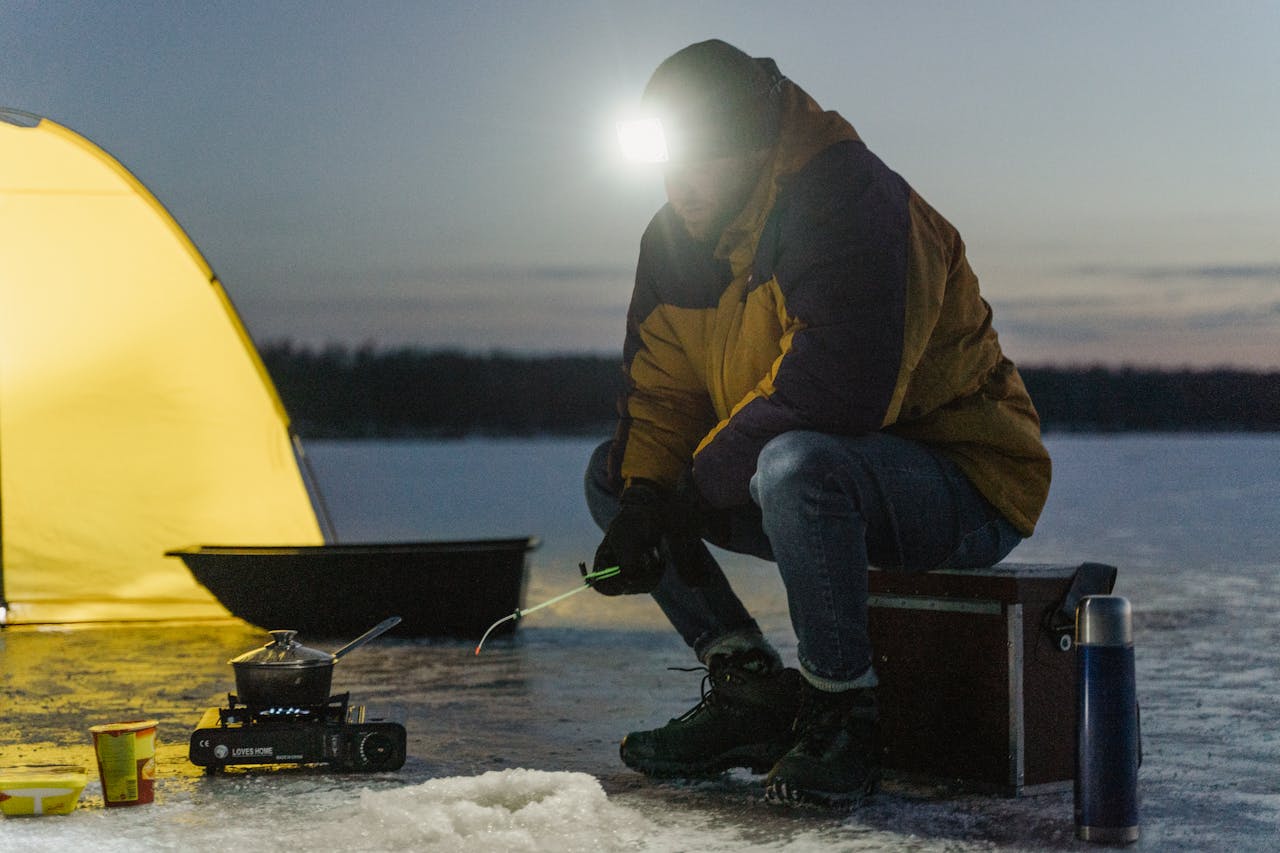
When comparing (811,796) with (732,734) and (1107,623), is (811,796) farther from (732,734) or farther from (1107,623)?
(1107,623)

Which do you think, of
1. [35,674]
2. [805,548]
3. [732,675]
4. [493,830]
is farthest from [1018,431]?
[35,674]

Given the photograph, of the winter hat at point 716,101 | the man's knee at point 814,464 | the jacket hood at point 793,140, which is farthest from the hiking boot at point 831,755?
the winter hat at point 716,101

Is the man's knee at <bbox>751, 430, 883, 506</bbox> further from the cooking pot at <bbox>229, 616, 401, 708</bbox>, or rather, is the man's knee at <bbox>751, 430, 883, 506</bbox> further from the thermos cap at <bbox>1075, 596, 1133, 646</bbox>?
the cooking pot at <bbox>229, 616, 401, 708</bbox>

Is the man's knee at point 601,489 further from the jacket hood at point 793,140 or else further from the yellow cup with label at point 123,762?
the yellow cup with label at point 123,762

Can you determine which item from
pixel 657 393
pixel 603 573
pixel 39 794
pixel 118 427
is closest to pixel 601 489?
pixel 657 393

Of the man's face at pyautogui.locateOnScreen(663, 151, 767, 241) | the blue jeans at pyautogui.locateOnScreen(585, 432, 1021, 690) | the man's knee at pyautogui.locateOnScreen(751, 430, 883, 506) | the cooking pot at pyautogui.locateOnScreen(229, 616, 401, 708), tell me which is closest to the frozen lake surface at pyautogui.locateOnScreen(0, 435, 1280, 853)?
the cooking pot at pyautogui.locateOnScreen(229, 616, 401, 708)

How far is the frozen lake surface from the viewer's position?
2.10 meters

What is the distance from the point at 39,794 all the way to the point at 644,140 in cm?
147

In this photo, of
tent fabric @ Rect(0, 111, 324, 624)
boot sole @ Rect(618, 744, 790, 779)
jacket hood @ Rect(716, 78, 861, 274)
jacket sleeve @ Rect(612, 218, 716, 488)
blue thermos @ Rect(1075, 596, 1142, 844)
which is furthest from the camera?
tent fabric @ Rect(0, 111, 324, 624)

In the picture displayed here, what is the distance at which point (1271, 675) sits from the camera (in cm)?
360

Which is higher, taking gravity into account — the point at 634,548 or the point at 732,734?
the point at 634,548

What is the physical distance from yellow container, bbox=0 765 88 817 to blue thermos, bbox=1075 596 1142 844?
1577 millimetres

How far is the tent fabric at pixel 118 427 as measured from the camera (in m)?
5.22

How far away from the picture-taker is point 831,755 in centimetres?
224
